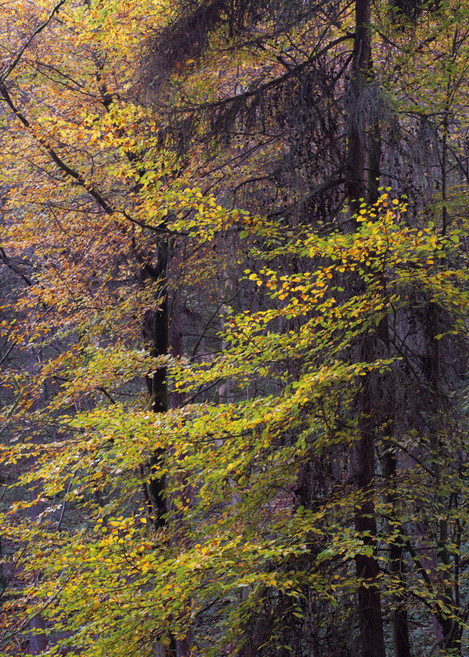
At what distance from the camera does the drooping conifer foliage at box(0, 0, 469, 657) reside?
4.35 meters

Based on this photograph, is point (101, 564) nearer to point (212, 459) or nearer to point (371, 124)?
point (212, 459)

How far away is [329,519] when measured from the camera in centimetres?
530

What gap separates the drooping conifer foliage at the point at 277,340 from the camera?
4.35 metres

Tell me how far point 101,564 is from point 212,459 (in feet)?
3.95

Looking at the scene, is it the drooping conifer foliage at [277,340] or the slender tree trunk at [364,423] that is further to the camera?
the slender tree trunk at [364,423]

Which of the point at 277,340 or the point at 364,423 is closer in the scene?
the point at 277,340

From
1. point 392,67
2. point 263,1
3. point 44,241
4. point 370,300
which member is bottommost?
point 370,300

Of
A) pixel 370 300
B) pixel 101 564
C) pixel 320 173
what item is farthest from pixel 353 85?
pixel 101 564

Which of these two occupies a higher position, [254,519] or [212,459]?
[212,459]

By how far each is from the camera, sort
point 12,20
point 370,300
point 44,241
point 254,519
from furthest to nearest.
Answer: point 44,241 → point 12,20 → point 254,519 → point 370,300

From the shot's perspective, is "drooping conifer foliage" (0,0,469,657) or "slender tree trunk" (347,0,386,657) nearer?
"drooping conifer foliage" (0,0,469,657)

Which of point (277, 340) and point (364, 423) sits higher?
point (277, 340)

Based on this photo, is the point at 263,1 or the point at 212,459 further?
the point at 263,1

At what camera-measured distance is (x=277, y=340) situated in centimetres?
500
